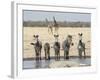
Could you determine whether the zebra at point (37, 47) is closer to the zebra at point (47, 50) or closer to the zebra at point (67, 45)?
the zebra at point (47, 50)

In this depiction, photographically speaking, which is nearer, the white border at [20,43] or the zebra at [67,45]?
the white border at [20,43]

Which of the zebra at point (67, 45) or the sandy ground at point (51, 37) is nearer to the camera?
the sandy ground at point (51, 37)

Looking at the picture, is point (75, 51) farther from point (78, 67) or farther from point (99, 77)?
point (99, 77)

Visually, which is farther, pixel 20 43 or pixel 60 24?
pixel 60 24

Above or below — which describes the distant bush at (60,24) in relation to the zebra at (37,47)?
above

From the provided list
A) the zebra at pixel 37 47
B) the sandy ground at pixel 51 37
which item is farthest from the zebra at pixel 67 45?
the zebra at pixel 37 47

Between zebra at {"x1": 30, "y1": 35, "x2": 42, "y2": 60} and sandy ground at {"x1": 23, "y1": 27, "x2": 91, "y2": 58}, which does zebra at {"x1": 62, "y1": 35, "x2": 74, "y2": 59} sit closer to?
sandy ground at {"x1": 23, "y1": 27, "x2": 91, "y2": 58}

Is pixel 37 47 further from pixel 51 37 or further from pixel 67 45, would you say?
pixel 67 45

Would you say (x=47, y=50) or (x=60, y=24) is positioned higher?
(x=60, y=24)

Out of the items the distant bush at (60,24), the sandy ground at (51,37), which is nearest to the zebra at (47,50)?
the sandy ground at (51,37)

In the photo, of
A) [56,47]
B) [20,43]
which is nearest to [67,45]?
[56,47]

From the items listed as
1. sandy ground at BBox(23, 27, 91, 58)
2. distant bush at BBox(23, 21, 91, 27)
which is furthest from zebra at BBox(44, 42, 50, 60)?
distant bush at BBox(23, 21, 91, 27)

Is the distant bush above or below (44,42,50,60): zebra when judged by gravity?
above

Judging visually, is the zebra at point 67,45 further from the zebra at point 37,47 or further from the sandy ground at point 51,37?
the zebra at point 37,47
